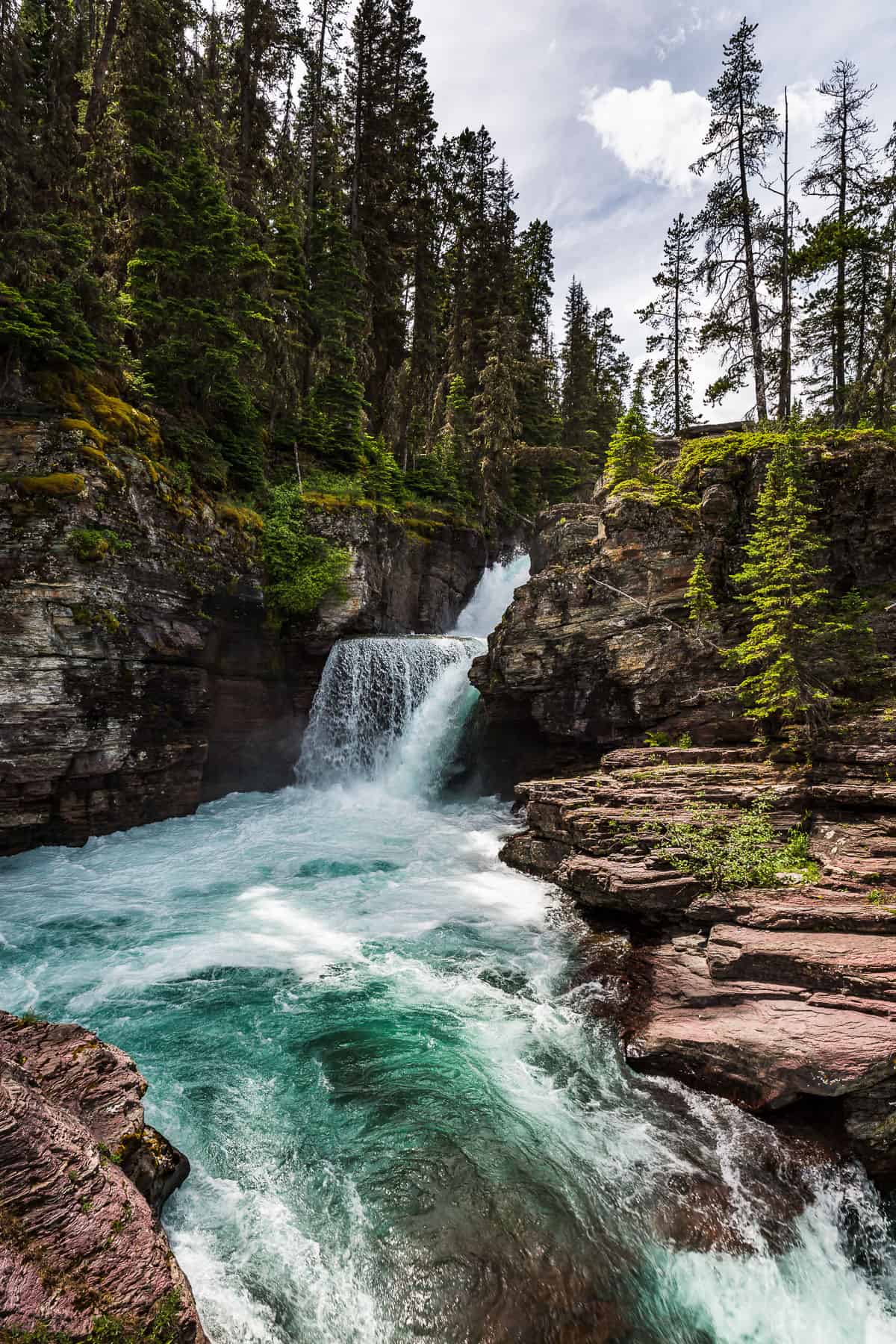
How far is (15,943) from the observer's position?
9758 mm

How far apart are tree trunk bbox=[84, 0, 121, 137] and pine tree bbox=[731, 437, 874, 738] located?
21586 mm

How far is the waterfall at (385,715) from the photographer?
65.3 feet

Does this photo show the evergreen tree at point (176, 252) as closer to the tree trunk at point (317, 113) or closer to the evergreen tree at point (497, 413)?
the tree trunk at point (317, 113)

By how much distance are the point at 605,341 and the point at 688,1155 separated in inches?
2096

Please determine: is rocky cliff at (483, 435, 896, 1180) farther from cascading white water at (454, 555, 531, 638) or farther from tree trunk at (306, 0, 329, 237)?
tree trunk at (306, 0, 329, 237)

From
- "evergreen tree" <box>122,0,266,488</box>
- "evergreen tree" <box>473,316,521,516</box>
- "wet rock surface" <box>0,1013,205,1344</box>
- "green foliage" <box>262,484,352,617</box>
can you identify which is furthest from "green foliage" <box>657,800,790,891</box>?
"evergreen tree" <box>473,316,521,516</box>

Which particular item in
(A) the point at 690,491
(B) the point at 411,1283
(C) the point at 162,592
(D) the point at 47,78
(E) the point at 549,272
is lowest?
(B) the point at 411,1283

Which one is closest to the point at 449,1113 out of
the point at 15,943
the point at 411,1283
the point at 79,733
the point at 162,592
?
the point at 411,1283

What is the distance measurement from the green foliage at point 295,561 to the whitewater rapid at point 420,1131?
9381 mm

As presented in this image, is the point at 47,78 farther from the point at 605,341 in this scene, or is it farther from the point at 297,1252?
the point at 605,341

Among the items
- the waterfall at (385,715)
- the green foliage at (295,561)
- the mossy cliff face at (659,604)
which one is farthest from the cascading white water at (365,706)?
the mossy cliff face at (659,604)

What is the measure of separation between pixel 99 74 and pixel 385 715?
20.9m

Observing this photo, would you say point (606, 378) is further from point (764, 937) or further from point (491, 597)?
point (764, 937)

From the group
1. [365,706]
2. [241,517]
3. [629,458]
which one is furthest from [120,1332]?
[629,458]
